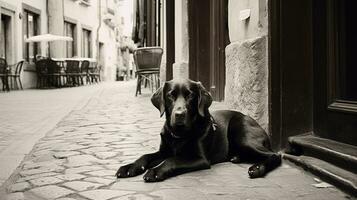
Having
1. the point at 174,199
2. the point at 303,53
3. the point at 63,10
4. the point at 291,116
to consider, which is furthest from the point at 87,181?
the point at 63,10

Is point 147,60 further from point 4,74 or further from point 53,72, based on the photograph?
point 53,72

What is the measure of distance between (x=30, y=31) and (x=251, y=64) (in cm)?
1945

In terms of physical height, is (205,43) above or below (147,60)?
above

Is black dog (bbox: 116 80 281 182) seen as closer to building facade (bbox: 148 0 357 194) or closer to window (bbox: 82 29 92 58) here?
building facade (bbox: 148 0 357 194)

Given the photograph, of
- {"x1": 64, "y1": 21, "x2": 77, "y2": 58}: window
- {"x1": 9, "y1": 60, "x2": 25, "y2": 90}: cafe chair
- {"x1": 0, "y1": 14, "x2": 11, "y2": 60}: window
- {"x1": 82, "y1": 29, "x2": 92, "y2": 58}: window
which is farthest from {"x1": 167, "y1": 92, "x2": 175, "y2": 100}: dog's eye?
{"x1": 82, "y1": 29, "x2": 92, "y2": 58}: window

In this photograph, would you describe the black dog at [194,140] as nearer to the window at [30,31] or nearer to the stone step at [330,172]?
the stone step at [330,172]

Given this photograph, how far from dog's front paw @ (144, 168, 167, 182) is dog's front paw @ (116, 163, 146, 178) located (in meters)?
0.19

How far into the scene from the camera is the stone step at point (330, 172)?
289 centimetres

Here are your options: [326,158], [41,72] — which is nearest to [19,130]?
[326,158]

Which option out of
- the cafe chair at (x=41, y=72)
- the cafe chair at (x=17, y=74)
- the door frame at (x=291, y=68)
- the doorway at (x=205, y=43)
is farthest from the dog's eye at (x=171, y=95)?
the cafe chair at (x=41, y=72)

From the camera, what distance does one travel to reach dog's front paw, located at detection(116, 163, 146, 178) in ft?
11.5

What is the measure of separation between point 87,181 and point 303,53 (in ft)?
6.26

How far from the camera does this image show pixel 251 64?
4297mm

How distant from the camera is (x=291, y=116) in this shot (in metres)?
3.95
